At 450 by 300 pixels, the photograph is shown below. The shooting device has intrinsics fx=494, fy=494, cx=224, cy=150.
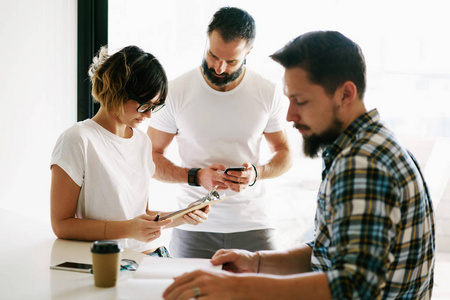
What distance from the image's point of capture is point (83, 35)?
357cm

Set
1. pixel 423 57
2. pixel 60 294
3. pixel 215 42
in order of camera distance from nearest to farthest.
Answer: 1. pixel 60 294
2. pixel 215 42
3. pixel 423 57

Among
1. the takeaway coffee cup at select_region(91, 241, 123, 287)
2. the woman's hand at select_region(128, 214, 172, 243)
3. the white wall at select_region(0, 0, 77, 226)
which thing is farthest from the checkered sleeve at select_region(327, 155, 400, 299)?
the white wall at select_region(0, 0, 77, 226)

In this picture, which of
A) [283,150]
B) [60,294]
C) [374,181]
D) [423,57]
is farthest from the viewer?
[423,57]

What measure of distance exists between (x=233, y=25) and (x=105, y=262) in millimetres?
1521

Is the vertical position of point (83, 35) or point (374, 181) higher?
point (83, 35)

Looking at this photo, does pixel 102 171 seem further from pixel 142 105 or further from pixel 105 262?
pixel 105 262

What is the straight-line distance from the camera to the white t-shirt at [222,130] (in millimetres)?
2619

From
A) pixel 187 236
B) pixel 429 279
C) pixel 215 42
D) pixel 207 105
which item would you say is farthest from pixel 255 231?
pixel 429 279

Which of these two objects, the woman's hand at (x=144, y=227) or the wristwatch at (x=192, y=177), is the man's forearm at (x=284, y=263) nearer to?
the woman's hand at (x=144, y=227)

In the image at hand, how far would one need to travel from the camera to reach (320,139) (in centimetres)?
145

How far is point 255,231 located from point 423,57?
5.29ft

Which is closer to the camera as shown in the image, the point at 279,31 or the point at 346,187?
the point at 346,187

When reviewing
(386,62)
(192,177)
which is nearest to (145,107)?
(192,177)

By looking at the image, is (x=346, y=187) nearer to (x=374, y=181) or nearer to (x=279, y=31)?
→ (x=374, y=181)
